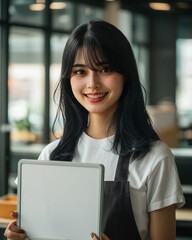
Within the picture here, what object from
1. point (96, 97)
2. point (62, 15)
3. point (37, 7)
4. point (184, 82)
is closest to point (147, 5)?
point (184, 82)

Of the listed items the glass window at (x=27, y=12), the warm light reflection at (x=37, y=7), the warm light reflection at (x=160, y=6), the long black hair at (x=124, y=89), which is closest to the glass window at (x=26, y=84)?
the glass window at (x=27, y=12)

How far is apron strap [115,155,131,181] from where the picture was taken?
56.6 inches

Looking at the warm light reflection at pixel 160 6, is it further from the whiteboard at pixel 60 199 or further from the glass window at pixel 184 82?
the whiteboard at pixel 60 199

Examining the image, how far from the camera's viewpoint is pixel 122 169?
4.76 feet

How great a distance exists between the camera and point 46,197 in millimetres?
1352

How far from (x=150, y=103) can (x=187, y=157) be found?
2.78 metres

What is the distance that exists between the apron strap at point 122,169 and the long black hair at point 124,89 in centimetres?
3

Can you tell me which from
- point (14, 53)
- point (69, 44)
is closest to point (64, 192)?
point (69, 44)

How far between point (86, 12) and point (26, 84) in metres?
1.44

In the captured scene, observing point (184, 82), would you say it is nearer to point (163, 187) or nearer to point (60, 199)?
point (163, 187)

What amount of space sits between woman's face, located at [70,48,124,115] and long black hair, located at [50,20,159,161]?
2 centimetres

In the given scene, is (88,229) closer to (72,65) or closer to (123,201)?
(123,201)

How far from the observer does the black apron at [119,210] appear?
4.63ft

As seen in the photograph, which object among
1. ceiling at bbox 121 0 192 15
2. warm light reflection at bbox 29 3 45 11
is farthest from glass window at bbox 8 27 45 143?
ceiling at bbox 121 0 192 15
